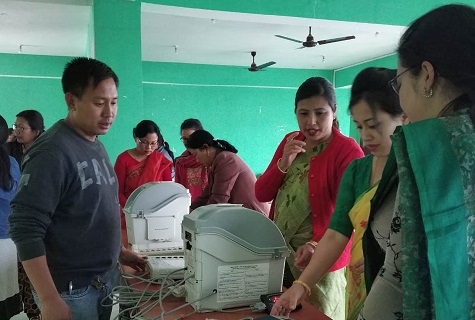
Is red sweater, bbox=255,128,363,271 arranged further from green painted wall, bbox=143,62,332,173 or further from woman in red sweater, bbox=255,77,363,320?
green painted wall, bbox=143,62,332,173

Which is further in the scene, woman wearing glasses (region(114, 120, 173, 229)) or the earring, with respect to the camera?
woman wearing glasses (region(114, 120, 173, 229))

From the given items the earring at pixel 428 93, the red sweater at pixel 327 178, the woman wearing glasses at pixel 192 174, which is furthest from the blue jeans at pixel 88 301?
the woman wearing glasses at pixel 192 174

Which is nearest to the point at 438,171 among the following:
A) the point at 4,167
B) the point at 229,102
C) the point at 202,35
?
the point at 4,167

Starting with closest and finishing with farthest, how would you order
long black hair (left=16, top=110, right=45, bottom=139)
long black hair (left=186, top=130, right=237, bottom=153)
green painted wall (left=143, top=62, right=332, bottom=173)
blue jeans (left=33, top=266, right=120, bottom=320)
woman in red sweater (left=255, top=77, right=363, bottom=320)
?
blue jeans (left=33, top=266, right=120, bottom=320)
woman in red sweater (left=255, top=77, right=363, bottom=320)
long black hair (left=186, top=130, right=237, bottom=153)
long black hair (left=16, top=110, right=45, bottom=139)
green painted wall (left=143, top=62, right=332, bottom=173)

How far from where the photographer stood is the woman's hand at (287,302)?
3.86ft

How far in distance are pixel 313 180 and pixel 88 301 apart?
90 centimetres

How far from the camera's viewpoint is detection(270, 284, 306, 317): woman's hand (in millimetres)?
1178

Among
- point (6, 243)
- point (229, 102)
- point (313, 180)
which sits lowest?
point (6, 243)

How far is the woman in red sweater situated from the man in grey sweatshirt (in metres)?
0.66

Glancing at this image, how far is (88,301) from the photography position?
4.41ft

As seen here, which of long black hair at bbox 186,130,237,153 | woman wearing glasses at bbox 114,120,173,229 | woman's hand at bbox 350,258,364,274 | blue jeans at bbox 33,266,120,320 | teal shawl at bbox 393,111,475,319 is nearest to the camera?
teal shawl at bbox 393,111,475,319

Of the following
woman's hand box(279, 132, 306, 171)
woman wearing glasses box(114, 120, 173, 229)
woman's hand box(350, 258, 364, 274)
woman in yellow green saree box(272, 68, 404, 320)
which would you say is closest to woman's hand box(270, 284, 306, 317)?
woman in yellow green saree box(272, 68, 404, 320)

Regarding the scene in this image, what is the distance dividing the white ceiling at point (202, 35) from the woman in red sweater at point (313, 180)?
7.85 feet

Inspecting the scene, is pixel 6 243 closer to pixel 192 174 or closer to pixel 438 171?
pixel 192 174
